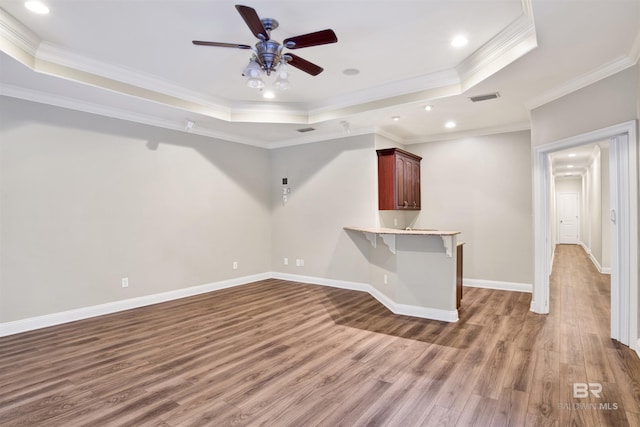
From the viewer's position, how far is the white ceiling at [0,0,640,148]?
9.11 ft

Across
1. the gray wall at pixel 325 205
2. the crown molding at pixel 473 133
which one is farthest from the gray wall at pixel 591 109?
the gray wall at pixel 325 205

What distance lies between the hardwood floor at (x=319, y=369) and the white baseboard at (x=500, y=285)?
2.86 ft

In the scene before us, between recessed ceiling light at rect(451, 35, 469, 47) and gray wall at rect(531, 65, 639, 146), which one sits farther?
recessed ceiling light at rect(451, 35, 469, 47)

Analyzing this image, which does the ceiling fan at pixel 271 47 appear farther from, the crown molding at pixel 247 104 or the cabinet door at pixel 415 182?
the cabinet door at pixel 415 182

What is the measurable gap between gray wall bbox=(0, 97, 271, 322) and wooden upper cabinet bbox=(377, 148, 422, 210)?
8.66ft

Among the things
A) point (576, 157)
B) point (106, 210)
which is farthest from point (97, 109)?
point (576, 157)

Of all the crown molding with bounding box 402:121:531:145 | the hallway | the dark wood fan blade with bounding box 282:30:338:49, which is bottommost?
the hallway

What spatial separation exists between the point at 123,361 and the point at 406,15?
4.04 m

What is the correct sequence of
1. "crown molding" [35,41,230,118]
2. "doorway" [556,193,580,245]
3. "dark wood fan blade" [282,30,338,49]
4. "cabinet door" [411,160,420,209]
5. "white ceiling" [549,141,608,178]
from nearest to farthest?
"dark wood fan blade" [282,30,338,49] < "crown molding" [35,41,230,118] < "cabinet door" [411,160,420,209] < "white ceiling" [549,141,608,178] < "doorway" [556,193,580,245]

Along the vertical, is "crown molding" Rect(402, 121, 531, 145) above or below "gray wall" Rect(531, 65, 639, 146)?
above

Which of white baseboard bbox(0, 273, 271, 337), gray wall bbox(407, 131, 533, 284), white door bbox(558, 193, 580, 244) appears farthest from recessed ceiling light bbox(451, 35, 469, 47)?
white door bbox(558, 193, 580, 244)

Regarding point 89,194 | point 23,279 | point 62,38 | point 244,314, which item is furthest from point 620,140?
point 23,279

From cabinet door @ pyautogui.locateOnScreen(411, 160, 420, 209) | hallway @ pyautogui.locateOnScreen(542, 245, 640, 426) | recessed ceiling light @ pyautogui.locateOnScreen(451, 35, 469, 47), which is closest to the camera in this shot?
hallway @ pyautogui.locateOnScreen(542, 245, 640, 426)

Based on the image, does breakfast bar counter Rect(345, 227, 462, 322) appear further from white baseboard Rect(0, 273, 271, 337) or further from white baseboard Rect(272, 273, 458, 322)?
white baseboard Rect(0, 273, 271, 337)
